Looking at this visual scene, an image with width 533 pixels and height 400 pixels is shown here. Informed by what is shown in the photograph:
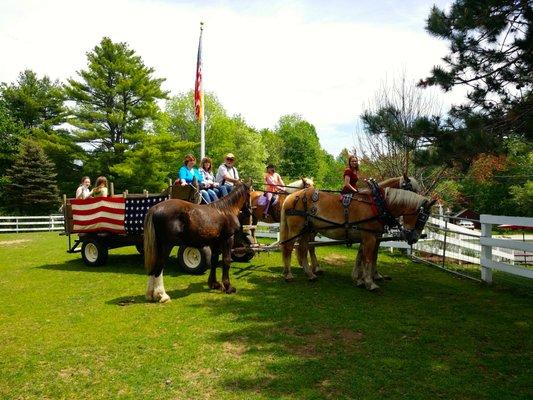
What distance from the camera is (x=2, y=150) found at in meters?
33.7

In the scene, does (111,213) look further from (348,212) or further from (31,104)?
(31,104)

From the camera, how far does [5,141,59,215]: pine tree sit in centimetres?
2919

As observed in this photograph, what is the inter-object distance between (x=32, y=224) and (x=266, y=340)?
1067 inches

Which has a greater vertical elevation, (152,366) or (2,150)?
(2,150)

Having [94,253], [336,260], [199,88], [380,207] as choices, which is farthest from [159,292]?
[199,88]

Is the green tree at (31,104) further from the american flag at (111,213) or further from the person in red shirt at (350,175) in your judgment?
the person in red shirt at (350,175)

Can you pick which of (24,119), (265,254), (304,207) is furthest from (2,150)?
(304,207)

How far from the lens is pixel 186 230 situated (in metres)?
6.70

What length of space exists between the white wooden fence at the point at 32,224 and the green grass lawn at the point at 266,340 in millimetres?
19639

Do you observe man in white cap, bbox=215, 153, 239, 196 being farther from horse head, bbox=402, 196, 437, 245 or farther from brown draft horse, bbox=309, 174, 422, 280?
horse head, bbox=402, 196, 437, 245

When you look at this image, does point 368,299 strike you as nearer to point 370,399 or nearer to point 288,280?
point 288,280

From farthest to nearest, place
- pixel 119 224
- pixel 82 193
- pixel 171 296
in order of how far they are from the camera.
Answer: pixel 82 193, pixel 119 224, pixel 171 296

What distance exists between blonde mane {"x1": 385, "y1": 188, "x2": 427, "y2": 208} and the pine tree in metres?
28.7

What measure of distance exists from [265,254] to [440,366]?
785cm
